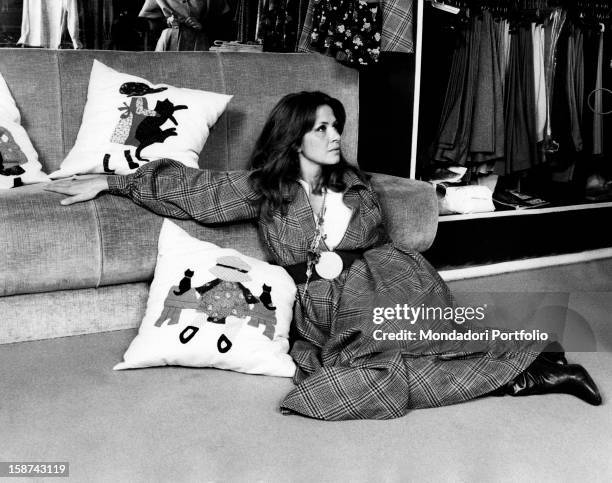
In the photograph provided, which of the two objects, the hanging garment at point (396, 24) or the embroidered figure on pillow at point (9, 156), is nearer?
the embroidered figure on pillow at point (9, 156)

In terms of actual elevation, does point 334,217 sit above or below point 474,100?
below

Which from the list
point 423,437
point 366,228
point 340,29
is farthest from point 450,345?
point 340,29

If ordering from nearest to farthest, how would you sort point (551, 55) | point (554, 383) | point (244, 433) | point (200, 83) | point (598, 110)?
point (244, 433) → point (554, 383) → point (200, 83) → point (551, 55) → point (598, 110)

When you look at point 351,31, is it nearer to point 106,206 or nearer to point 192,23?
point 192,23

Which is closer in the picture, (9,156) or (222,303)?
(222,303)

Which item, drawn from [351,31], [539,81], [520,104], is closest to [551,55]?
[539,81]

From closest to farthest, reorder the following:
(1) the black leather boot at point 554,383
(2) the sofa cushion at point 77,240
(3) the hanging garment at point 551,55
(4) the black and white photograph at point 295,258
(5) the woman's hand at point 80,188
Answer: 1. (4) the black and white photograph at point 295,258
2. (1) the black leather boot at point 554,383
3. (2) the sofa cushion at point 77,240
4. (5) the woman's hand at point 80,188
5. (3) the hanging garment at point 551,55

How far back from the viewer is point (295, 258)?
230 cm

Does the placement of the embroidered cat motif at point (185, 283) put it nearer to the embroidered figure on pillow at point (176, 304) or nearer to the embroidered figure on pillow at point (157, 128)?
the embroidered figure on pillow at point (176, 304)

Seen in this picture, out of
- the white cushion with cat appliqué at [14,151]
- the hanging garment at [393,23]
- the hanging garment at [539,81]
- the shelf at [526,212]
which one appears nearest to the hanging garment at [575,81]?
the hanging garment at [539,81]

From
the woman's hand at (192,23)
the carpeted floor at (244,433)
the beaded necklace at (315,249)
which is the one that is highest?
the woman's hand at (192,23)

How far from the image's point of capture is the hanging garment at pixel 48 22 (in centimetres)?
344

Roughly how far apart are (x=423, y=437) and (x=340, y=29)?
1.80 metres
